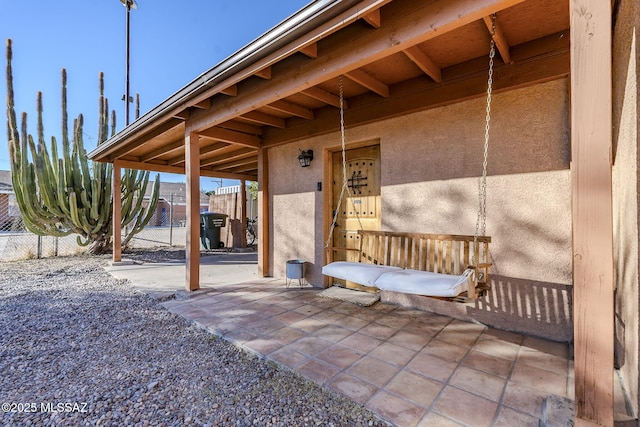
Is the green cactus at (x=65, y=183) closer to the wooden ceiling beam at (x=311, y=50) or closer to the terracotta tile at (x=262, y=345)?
the terracotta tile at (x=262, y=345)

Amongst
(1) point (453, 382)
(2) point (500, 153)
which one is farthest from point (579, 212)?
(2) point (500, 153)

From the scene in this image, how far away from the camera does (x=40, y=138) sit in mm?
6289

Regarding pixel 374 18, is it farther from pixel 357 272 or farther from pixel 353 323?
pixel 353 323

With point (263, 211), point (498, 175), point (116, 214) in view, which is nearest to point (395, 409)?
point (498, 175)

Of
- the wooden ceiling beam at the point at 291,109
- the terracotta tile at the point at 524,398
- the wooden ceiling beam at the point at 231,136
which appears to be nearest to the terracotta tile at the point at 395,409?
the terracotta tile at the point at 524,398

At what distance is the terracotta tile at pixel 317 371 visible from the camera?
1.88 m

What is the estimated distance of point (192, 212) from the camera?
13.0 ft

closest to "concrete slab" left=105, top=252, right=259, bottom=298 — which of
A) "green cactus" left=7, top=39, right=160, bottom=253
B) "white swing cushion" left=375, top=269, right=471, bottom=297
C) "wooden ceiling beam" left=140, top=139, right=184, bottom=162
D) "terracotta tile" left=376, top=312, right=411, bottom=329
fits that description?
"green cactus" left=7, top=39, right=160, bottom=253

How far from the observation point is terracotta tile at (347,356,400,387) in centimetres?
187

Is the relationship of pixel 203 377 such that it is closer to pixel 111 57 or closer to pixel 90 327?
pixel 90 327

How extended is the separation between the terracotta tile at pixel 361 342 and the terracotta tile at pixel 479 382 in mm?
651

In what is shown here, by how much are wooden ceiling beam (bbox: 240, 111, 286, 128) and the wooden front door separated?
3.46 ft

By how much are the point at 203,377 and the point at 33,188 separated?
7297 mm

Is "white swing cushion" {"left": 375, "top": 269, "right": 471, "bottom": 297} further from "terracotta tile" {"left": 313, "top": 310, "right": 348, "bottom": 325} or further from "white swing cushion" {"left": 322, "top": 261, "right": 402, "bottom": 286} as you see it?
"terracotta tile" {"left": 313, "top": 310, "right": 348, "bottom": 325}
